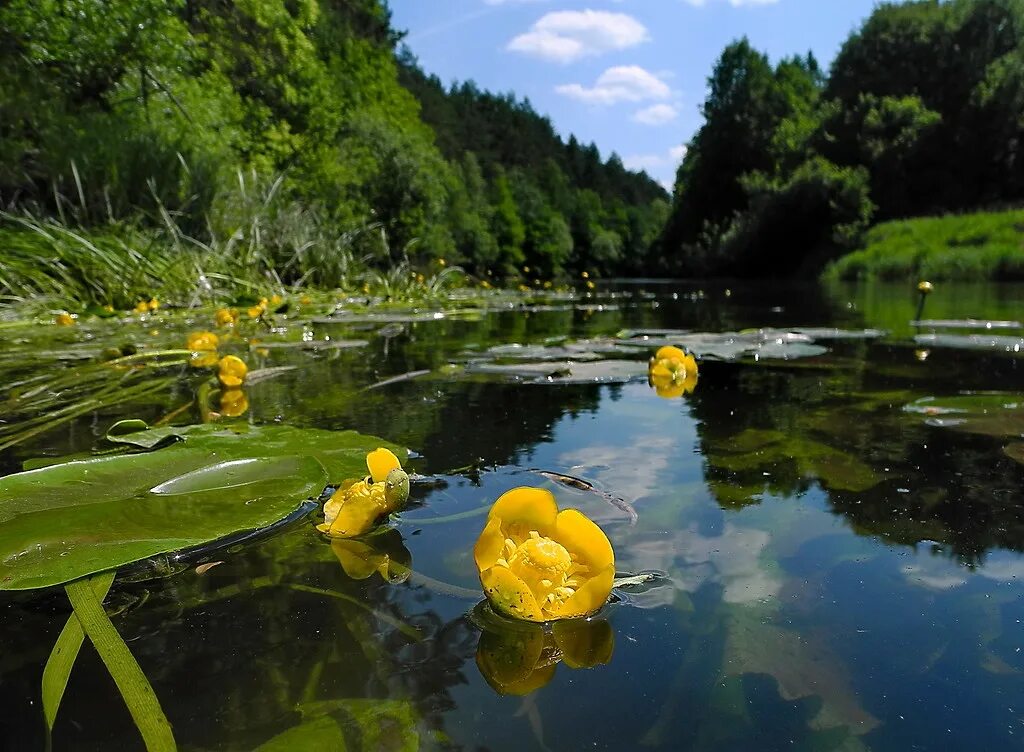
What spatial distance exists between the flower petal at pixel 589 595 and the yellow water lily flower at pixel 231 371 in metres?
1.32

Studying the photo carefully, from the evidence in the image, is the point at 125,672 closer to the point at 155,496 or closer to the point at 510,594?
the point at 510,594

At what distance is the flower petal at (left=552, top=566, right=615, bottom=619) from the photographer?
0.57 metres

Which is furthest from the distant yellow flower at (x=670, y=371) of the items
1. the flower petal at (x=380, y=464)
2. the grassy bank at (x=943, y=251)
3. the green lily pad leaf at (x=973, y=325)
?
the grassy bank at (x=943, y=251)

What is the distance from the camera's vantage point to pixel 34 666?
524mm

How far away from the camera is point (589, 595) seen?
570 millimetres

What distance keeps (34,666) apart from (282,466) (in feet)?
1.40

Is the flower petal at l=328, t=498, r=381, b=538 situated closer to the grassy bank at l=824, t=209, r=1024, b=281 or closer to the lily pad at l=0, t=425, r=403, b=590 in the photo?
the lily pad at l=0, t=425, r=403, b=590

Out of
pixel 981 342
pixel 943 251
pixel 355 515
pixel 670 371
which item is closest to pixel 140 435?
pixel 355 515

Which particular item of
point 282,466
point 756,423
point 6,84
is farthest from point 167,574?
point 6,84

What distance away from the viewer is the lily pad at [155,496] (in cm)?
63

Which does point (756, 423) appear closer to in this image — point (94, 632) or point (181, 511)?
point (181, 511)

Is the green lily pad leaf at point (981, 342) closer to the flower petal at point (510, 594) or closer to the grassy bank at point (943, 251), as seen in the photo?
the flower petal at point (510, 594)

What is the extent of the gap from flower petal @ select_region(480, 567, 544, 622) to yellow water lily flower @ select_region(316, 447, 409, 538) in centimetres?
22

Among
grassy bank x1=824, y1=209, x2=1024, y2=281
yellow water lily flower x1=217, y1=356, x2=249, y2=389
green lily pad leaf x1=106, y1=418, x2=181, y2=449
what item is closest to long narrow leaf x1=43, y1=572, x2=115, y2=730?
green lily pad leaf x1=106, y1=418, x2=181, y2=449
